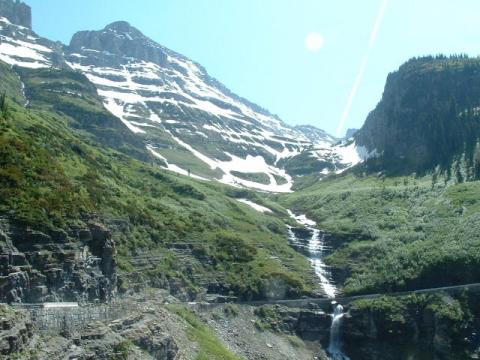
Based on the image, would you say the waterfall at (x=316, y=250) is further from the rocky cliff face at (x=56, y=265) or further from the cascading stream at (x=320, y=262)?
the rocky cliff face at (x=56, y=265)

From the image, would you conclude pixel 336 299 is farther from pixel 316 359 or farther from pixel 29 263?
pixel 29 263

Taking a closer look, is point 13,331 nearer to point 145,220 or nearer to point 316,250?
point 145,220

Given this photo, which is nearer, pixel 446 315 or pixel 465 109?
pixel 446 315

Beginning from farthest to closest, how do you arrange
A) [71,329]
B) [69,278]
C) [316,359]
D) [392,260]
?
1. [392,260]
2. [316,359]
3. [69,278]
4. [71,329]

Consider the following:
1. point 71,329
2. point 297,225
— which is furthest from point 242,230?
point 71,329

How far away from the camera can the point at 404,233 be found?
106750 millimetres

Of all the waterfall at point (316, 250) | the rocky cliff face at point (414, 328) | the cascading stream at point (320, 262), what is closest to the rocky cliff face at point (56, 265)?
the cascading stream at point (320, 262)

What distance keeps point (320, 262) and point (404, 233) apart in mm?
17564

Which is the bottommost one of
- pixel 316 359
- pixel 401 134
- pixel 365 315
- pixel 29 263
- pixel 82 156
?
pixel 316 359

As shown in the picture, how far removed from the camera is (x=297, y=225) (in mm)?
134625

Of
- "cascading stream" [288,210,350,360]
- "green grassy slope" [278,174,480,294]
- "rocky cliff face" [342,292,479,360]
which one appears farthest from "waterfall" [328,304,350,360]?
"green grassy slope" [278,174,480,294]

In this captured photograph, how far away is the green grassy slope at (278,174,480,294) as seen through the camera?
85062 millimetres

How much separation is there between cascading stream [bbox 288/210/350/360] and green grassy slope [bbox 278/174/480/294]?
2.41 m

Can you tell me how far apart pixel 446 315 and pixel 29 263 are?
181ft
